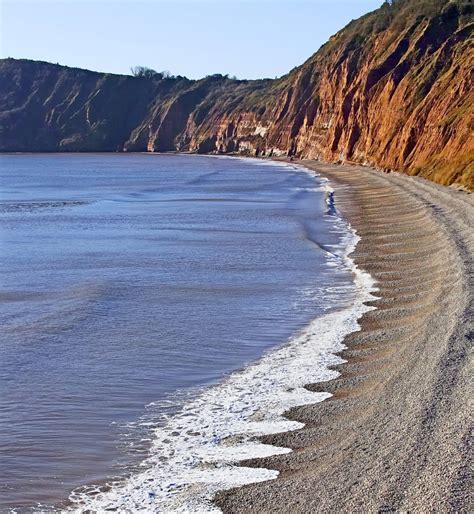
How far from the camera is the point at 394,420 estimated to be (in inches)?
399

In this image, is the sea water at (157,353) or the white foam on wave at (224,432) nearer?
the white foam on wave at (224,432)

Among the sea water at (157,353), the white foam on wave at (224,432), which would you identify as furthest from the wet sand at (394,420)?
the sea water at (157,353)

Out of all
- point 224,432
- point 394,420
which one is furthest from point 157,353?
point 394,420

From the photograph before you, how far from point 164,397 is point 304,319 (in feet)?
18.3

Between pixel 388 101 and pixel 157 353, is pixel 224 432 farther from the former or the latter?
pixel 388 101

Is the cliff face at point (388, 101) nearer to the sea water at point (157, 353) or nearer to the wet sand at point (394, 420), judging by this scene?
the sea water at point (157, 353)

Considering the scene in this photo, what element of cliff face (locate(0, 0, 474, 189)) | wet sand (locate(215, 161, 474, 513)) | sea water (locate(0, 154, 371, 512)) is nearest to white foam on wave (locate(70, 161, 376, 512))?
sea water (locate(0, 154, 371, 512))

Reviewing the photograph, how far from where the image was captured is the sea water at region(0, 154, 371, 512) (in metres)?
9.66

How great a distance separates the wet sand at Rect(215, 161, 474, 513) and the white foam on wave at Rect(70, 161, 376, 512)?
26cm

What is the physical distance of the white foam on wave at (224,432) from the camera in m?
8.92

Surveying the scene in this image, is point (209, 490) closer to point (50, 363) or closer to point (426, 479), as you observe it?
point (426, 479)

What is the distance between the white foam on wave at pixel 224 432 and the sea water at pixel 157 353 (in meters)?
0.03

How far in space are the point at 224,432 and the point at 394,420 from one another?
7.08 ft

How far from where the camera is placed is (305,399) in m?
11.9
